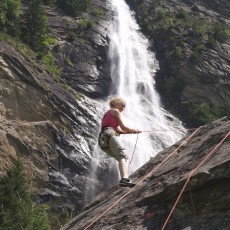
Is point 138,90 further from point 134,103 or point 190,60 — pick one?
point 190,60

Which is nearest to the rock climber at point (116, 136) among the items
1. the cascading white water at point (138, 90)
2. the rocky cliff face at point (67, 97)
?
the rocky cliff face at point (67, 97)

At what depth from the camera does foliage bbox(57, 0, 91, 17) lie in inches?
1842

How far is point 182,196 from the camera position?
19.2 ft

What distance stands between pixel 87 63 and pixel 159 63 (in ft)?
31.1

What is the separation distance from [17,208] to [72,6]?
33.9 meters

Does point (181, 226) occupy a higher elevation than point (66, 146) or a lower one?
higher

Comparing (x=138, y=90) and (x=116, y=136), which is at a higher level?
(x=116, y=136)

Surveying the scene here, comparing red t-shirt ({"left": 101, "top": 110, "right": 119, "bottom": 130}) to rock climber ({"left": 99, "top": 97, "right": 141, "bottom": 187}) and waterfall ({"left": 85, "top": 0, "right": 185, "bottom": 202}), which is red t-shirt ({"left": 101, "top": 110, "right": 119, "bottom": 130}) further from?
waterfall ({"left": 85, "top": 0, "right": 185, "bottom": 202})

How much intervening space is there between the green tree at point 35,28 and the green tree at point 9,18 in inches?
48.2

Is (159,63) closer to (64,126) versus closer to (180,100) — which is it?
(180,100)

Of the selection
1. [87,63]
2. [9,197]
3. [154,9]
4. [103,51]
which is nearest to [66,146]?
[9,197]

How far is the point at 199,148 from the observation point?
7500mm

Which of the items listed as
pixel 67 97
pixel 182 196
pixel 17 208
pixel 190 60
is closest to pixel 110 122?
pixel 182 196

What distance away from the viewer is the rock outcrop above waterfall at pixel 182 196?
539 cm
